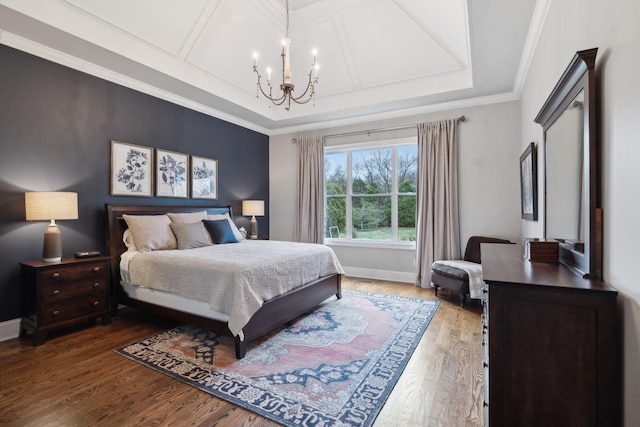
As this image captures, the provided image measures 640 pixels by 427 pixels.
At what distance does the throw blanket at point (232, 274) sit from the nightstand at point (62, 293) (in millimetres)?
345

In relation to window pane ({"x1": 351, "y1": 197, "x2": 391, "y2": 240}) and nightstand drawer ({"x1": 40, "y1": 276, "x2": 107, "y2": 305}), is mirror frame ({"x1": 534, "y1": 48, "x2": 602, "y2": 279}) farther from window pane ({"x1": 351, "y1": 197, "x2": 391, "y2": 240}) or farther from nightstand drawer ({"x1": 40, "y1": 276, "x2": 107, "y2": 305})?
nightstand drawer ({"x1": 40, "y1": 276, "x2": 107, "y2": 305})

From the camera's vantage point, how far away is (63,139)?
10.6 feet

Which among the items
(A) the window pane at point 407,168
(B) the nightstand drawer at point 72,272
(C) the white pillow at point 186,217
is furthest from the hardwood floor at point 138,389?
(A) the window pane at point 407,168

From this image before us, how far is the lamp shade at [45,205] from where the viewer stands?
9.05ft

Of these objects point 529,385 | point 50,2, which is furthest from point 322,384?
point 50,2

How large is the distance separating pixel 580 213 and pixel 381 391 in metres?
1.58

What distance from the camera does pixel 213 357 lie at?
2514 millimetres

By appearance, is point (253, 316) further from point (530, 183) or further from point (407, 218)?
point (407, 218)

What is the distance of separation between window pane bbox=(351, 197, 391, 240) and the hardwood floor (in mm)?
2459

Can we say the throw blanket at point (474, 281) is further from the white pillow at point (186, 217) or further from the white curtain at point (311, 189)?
the white pillow at point (186, 217)

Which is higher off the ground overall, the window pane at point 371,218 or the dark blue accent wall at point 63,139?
the dark blue accent wall at point 63,139

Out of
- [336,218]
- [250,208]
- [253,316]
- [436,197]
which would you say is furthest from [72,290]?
[436,197]

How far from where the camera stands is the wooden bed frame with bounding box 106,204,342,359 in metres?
2.64

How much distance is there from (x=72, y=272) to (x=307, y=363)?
2.42 m
